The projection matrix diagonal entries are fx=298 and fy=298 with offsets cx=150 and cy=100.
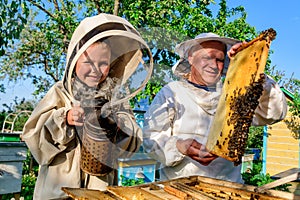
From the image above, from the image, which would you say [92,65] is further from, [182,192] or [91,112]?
[182,192]

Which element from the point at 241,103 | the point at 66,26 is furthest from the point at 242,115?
the point at 66,26

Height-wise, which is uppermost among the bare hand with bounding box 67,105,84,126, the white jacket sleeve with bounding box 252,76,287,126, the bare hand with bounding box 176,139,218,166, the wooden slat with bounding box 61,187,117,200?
the white jacket sleeve with bounding box 252,76,287,126

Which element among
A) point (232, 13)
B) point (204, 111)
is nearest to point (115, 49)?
point (204, 111)

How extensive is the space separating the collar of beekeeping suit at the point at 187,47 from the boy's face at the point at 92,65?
40 centimetres

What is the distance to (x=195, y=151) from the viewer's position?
135 centimetres

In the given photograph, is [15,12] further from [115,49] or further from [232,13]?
[232,13]

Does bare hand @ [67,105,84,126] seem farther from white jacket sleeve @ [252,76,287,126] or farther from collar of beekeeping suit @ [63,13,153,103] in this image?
white jacket sleeve @ [252,76,287,126]

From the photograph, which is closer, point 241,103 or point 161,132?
point 241,103

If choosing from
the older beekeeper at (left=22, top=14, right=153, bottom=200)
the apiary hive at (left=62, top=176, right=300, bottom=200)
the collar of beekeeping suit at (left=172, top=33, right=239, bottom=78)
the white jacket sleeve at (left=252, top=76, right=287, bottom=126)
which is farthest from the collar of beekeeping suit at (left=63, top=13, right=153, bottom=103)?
the white jacket sleeve at (left=252, top=76, right=287, bottom=126)

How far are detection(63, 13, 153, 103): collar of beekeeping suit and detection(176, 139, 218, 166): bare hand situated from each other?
376 mm

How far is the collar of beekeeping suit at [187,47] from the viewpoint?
5.00ft

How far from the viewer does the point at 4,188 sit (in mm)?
4125

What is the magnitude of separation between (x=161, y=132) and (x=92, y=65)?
0.59m

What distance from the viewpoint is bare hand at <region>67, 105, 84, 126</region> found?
3.58ft
